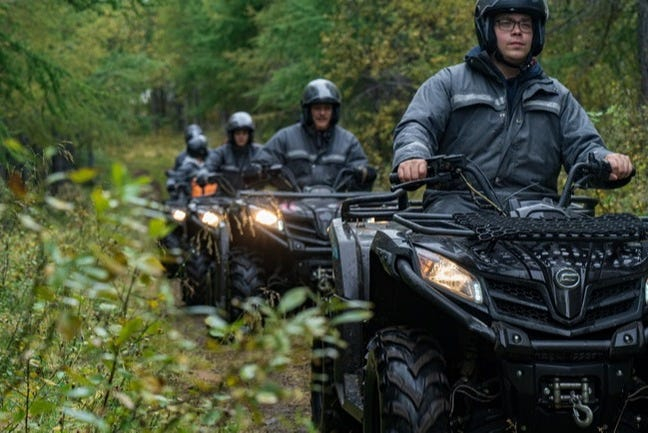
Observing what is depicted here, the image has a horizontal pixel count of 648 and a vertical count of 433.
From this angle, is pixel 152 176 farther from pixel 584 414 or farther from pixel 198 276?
pixel 584 414

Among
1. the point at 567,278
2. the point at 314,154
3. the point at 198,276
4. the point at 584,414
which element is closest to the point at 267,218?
the point at 314,154

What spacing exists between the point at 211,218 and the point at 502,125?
635cm

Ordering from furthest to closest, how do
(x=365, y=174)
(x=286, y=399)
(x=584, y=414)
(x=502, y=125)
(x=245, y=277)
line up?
1. (x=365, y=174)
2. (x=245, y=277)
3. (x=286, y=399)
4. (x=502, y=125)
5. (x=584, y=414)

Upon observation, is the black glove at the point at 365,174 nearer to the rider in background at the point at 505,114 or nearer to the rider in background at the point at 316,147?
the rider in background at the point at 316,147

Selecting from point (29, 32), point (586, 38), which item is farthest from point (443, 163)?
point (29, 32)

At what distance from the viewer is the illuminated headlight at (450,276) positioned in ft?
14.5

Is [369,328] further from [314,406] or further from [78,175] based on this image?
[78,175]

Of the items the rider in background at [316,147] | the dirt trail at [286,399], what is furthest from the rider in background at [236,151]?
the dirt trail at [286,399]

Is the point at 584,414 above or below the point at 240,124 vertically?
above

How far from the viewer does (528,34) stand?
599 cm

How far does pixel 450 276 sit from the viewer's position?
176 inches

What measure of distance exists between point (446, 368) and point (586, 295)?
67cm

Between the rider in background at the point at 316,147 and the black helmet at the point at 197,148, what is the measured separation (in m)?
8.17

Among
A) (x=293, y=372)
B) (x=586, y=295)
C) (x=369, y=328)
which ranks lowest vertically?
(x=293, y=372)
